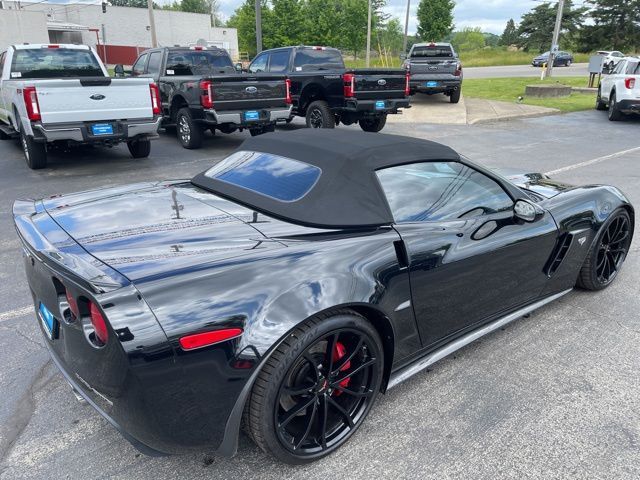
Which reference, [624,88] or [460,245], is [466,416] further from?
[624,88]

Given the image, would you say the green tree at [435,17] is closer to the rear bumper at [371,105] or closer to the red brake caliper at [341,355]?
the rear bumper at [371,105]

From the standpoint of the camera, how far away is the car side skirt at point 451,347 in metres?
2.60

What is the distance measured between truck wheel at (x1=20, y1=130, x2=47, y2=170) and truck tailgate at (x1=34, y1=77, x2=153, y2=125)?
0.90 metres

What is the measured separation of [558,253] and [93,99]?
667 centimetres

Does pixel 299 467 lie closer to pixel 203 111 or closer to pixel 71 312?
pixel 71 312

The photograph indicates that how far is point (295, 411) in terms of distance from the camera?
218 cm

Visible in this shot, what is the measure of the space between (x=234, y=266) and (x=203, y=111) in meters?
7.71

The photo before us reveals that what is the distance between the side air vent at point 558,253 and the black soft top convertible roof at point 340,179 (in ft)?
3.31

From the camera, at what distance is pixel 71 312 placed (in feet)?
6.75

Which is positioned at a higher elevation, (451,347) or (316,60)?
(316,60)

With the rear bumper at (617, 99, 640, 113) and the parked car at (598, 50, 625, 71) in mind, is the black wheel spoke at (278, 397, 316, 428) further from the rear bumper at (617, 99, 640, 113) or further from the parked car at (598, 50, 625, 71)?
the parked car at (598, 50, 625, 71)

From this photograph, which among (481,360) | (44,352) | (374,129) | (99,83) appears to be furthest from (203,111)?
(481,360)

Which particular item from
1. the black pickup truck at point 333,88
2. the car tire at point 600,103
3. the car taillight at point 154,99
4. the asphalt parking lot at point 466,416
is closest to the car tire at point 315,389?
the asphalt parking lot at point 466,416

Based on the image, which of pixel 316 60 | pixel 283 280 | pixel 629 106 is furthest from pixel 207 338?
pixel 629 106
